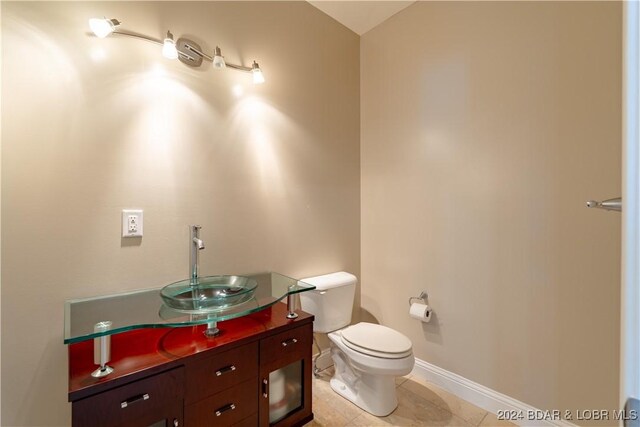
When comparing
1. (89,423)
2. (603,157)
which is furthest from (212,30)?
(603,157)

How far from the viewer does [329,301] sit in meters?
1.99

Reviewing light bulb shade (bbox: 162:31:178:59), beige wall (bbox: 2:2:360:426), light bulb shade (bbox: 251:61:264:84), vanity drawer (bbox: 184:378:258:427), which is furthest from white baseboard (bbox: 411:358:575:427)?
light bulb shade (bbox: 162:31:178:59)

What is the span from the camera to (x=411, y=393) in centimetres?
193

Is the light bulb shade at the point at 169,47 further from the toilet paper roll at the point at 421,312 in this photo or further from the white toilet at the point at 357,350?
the toilet paper roll at the point at 421,312

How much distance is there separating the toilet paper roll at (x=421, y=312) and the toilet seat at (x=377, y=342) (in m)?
0.24

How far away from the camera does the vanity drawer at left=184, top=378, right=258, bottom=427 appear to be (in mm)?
1181

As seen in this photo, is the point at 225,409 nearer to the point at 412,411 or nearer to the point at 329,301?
the point at 329,301

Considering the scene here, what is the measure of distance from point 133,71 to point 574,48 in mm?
2138

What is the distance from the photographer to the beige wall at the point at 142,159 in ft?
3.79

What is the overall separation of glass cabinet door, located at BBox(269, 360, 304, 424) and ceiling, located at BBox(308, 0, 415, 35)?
235 cm

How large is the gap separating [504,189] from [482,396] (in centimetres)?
125

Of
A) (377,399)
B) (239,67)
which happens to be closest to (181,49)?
(239,67)

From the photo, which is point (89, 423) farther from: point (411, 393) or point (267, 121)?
point (411, 393)

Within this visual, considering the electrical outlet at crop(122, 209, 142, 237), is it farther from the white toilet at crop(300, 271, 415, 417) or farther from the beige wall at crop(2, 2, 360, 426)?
the white toilet at crop(300, 271, 415, 417)
